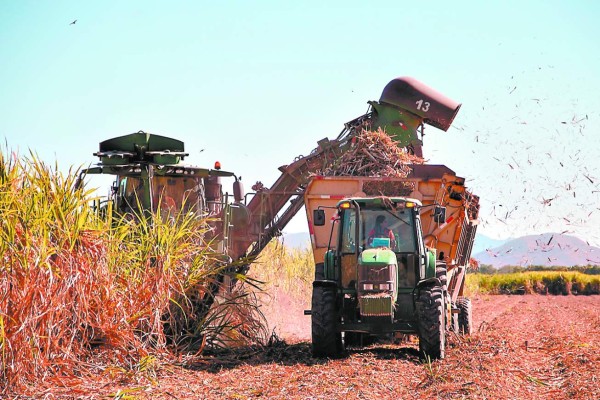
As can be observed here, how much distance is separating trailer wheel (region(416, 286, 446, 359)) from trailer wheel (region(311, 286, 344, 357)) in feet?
3.50

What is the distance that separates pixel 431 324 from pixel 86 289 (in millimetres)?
4218

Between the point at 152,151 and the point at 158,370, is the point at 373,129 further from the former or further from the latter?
the point at 158,370

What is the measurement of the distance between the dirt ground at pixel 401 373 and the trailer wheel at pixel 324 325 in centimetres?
19

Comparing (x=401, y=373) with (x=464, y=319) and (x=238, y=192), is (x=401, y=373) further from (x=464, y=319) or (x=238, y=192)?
(x=464, y=319)

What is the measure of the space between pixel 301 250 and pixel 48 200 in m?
17.2

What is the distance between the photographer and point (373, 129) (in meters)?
14.6

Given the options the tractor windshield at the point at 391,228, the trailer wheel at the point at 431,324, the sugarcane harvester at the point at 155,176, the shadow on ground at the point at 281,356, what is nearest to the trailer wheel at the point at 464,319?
the shadow on ground at the point at 281,356

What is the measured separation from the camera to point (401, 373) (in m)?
9.30

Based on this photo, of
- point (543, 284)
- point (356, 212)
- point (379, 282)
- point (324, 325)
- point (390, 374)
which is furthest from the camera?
point (543, 284)

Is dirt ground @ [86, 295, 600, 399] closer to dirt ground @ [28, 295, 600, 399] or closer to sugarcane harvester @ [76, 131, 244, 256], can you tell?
dirt ground @ [28, 295, 600, 399]

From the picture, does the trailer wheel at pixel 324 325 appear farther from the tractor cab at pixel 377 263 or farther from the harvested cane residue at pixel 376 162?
the harvested cane residue at pixel 376 162

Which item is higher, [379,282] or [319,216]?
[319,216]

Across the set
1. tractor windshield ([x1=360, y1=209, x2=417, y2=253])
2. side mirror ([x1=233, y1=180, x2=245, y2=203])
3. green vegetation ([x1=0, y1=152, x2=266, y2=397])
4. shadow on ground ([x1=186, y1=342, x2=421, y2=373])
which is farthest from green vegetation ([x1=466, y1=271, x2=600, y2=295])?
green vegetation ([x1=0, y1=152, x2=266, y2=397])

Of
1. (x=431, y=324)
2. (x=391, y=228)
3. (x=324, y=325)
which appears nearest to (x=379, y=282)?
(x=431, y=324)
